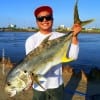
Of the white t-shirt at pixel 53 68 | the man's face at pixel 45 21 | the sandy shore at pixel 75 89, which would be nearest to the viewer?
the white t-shirt at pixel 53 68

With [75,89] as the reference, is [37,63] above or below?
above

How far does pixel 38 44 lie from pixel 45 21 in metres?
0.38

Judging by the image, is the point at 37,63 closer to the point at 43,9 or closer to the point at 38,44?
the point at 38,44

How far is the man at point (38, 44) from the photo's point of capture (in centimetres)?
522

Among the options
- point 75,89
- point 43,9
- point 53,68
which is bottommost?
point 75,89

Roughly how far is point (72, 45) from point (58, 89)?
2.39ft

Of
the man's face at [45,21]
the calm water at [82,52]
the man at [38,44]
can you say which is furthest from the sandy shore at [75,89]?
the calm water at [82,52]

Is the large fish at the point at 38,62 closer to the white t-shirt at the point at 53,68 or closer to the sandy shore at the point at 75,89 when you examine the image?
the white t-shirt at the point at 53,68

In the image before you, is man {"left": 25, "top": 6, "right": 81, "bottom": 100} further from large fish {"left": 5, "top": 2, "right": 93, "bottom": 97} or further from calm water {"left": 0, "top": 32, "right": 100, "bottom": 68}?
calm water {"left": 0, "top": 32, "right": 100, "bottom": 68}

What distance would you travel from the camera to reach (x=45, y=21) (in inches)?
210

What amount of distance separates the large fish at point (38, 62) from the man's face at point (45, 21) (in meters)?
0.33

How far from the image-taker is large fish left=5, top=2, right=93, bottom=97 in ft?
16.1

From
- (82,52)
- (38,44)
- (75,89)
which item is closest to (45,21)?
(38,44)

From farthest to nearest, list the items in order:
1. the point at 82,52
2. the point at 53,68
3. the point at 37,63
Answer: the point at 82,52, the point at 53,68, the point at 37,63
